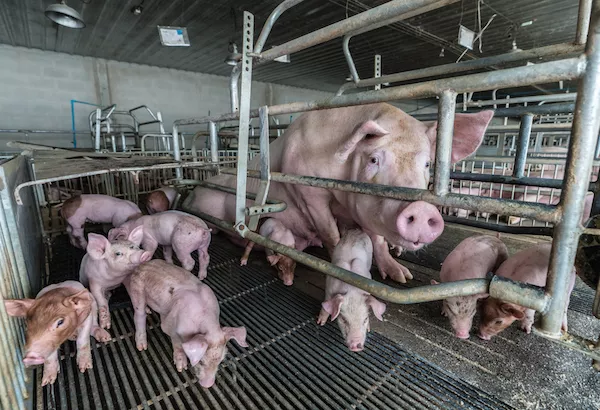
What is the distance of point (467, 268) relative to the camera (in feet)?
6.83

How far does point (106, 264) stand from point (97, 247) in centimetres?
13

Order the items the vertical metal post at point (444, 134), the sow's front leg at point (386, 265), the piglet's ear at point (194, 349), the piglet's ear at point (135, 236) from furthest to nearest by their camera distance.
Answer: the sow's front leg at point (386, 265) < the piglet's ear at point (135, 236) < the piglet's ear at point (194, 349) < the vertical metal post at point (444, 134)

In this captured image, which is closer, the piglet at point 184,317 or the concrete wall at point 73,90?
the piglet at point 184,317

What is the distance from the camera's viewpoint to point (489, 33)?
348 inches

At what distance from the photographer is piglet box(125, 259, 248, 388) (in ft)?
5.40

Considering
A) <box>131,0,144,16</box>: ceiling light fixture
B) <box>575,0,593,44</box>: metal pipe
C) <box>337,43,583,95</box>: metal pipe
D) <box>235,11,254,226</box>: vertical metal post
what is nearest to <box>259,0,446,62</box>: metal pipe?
<box>235,11,254,226</box>: vertical metal post

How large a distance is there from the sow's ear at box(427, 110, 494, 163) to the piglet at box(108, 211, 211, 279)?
2.03 metres

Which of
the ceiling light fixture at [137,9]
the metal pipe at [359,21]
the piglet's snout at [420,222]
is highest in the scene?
the ceiling light fixture at [137,9]

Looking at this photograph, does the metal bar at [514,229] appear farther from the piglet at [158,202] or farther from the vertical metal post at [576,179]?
the piglet at [158,202]

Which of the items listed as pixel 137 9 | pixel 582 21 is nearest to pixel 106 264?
pixel 582 21

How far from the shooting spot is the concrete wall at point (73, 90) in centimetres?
986

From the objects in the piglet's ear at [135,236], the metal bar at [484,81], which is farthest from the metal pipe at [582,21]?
the piglet's ear at [135,236]

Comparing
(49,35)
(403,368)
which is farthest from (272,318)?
(49,35)

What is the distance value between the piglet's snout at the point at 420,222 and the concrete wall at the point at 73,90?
10.9 meters
